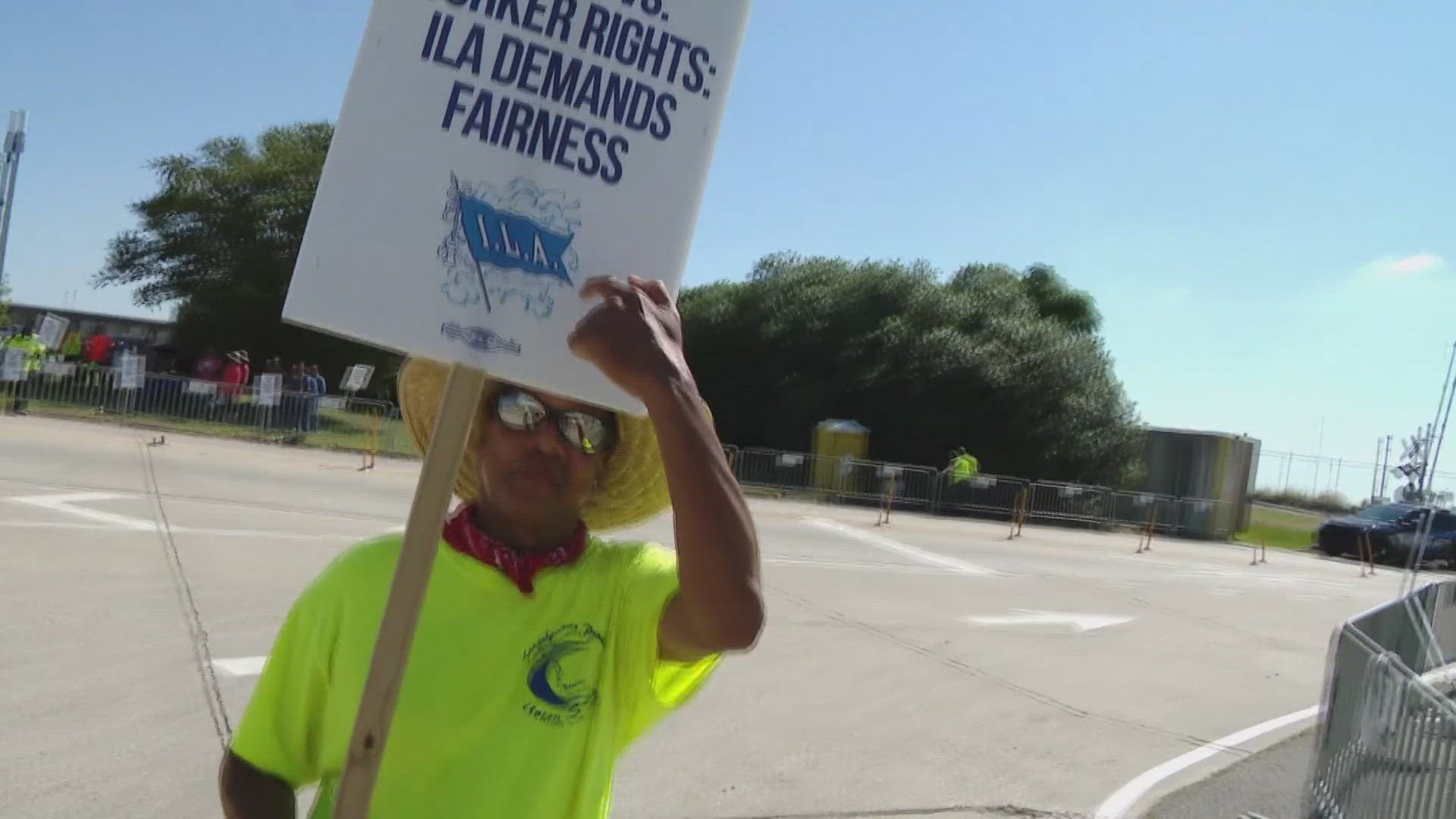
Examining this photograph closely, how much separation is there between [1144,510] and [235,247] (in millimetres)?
26287

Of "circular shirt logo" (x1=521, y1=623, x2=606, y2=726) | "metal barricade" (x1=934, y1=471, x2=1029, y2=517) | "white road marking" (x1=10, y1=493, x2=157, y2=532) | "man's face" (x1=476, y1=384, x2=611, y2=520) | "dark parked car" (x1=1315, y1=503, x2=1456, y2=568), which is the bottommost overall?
Result: "white road marking" (x1=10, y1=493, x2=157, y2=532)

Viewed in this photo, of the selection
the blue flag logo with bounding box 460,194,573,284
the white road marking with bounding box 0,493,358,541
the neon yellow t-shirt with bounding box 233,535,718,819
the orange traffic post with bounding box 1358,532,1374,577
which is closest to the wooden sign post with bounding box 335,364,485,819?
the neon yellow t-shirt with bounding box 233,535,718,819

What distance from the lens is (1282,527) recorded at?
41.1 metres

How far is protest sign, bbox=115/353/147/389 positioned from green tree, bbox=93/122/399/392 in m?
12.6

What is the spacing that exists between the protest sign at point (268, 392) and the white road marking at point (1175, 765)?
18.8 metres

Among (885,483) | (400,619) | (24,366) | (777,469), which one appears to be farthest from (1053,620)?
(24,366)

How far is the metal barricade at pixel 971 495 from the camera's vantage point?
95.4ft

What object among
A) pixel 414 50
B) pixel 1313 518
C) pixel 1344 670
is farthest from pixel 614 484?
pixel 1313 518

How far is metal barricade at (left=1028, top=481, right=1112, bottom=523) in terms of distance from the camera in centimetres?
3041

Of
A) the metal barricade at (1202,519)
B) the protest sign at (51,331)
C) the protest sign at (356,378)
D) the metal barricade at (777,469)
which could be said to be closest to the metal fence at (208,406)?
the protest sign at (51,331)

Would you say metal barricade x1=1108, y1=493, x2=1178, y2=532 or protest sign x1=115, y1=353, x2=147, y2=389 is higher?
metal barricade x1=1108, y1=493, x2=1178, y2=532

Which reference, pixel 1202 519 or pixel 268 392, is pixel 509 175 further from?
pixel 1202 519

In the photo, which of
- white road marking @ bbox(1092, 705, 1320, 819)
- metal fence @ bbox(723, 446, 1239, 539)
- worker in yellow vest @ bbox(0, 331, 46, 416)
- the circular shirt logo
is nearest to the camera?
the circular shirt logo

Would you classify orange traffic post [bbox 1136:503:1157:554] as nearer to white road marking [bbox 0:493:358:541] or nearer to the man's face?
white road marking [bbox 0:493:358:541]
